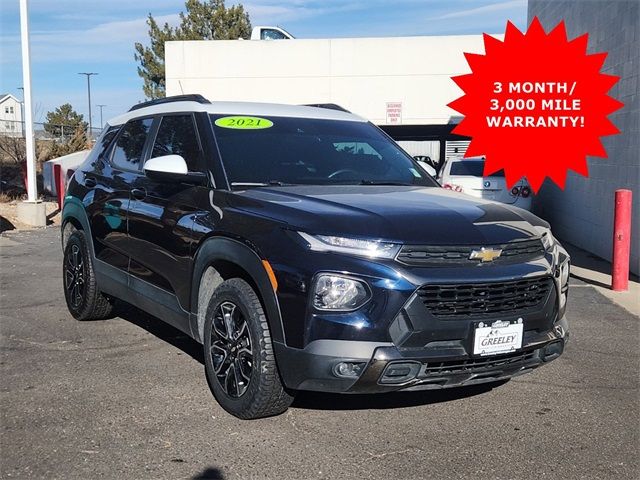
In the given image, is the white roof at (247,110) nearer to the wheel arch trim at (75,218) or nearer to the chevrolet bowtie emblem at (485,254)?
the wheel arch trim at (75,218)

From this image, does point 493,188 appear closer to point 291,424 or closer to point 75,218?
point 75,218

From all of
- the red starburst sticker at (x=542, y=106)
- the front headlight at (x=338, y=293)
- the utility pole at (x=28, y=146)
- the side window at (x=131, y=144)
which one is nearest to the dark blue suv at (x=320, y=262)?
the front headlight at (x=338, y=293)

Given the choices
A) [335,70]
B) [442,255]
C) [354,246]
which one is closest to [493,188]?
[442,255]

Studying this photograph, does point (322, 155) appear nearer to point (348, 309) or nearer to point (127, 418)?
point (348, 309)

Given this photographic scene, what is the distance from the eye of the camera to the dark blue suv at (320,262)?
11.5 feet

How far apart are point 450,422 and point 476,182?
9379 millimetres

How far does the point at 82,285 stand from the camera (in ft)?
20.6

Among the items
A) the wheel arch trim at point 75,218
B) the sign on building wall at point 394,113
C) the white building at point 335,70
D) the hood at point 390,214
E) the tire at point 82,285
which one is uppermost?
the white building at point 335,70

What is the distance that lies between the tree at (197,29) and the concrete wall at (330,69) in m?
18.4

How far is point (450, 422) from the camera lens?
13.7ft

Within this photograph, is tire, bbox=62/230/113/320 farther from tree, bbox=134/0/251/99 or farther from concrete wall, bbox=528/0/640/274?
tree, bbox=134/0/251/99

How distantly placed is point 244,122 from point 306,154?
50 centimetres

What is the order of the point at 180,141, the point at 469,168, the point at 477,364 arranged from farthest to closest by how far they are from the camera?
the point at 469,168
the point at 180,141
the point at 477,364

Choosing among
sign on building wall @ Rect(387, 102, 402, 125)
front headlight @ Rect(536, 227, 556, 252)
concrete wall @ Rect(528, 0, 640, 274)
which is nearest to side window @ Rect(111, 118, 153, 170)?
front headlight @ Rect(536, 227, 556, 252)
